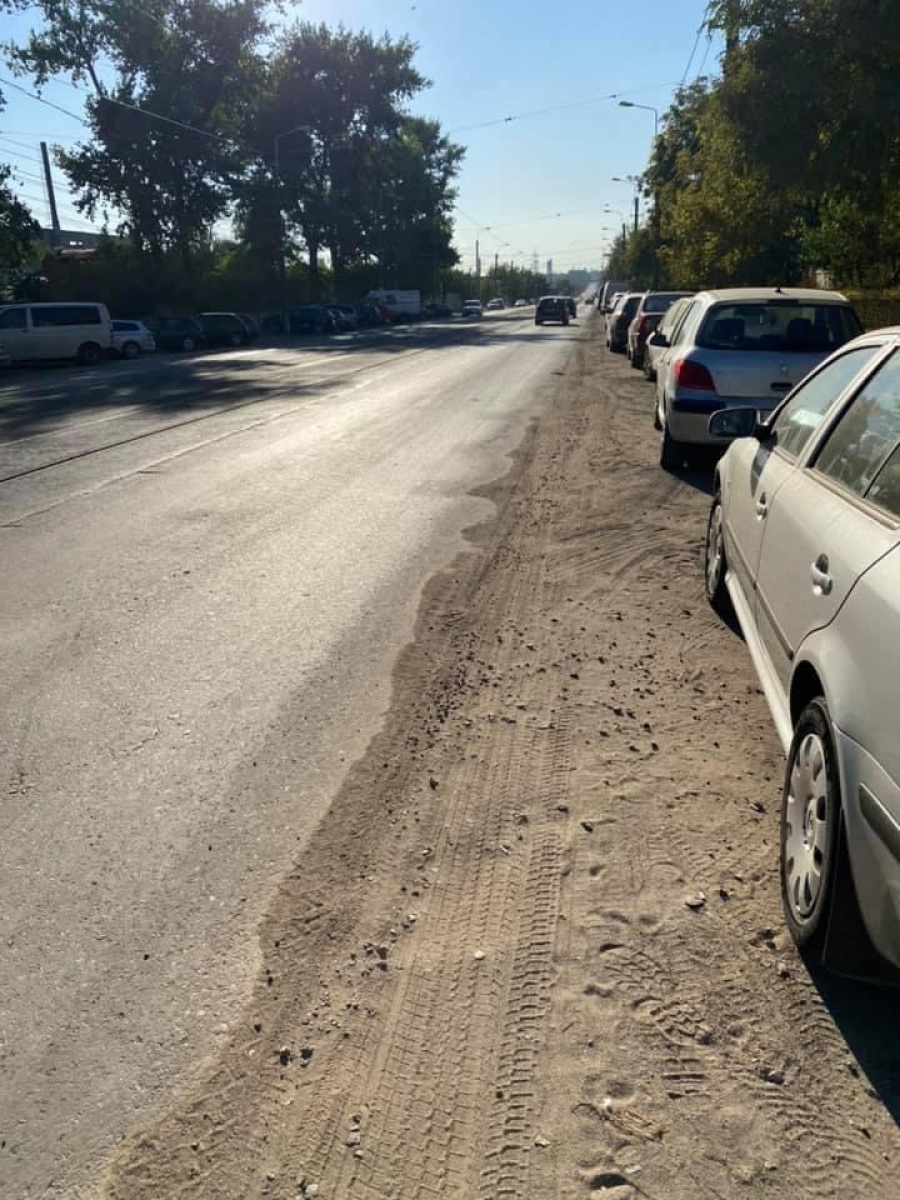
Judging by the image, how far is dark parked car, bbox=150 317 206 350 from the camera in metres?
40.6

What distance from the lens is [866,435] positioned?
11.3 ft

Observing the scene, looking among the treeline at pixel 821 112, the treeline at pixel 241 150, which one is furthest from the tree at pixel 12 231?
the treeline at pixel 821 112

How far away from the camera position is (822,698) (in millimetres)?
2885

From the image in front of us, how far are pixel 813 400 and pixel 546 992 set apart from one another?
2830 mm

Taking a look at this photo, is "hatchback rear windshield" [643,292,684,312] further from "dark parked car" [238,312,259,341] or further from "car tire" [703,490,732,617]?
"dark parked car" [238,312,259,341]

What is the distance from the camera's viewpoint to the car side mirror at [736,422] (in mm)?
5262

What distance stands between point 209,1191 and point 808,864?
178 centimetres

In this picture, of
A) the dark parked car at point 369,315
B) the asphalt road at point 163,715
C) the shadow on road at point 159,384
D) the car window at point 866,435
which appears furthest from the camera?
the dark parked car at point 369,315

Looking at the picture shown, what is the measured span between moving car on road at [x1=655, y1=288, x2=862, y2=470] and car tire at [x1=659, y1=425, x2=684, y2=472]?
34 cm

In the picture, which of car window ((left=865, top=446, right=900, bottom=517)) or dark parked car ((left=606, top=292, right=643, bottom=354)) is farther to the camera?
dark parked car ((left=606, top=292, right=643, bottom=354))

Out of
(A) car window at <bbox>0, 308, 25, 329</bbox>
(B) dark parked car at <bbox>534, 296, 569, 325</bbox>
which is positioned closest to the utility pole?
(A) car window at <bbox>0, 308, 25, 329</bbox>

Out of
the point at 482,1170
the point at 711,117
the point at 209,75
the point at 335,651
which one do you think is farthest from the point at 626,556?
the point at 209,75

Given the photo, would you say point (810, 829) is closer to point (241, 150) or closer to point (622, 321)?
point (622, 321)

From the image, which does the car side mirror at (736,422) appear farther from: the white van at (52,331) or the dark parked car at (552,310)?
the dark parked car at (552,310)
